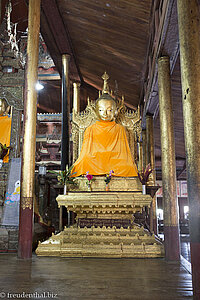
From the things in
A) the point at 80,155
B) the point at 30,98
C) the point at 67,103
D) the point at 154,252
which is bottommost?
the point at 154,252

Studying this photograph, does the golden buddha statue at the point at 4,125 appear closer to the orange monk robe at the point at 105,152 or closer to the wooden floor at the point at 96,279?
the orange monk robe at the point at 105,152

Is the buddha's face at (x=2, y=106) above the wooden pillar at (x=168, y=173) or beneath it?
above

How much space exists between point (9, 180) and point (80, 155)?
6.43 feet

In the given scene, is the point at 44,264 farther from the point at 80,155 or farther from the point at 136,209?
the point at 80,155

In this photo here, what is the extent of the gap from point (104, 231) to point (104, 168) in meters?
1.70

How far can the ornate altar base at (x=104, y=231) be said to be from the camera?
568cm

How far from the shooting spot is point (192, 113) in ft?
10.8

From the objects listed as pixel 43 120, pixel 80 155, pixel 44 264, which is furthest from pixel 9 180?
pixel 43 120

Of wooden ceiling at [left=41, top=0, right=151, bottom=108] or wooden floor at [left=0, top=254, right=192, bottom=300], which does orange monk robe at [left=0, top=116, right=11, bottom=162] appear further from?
wooden floor at [left=0, top=254, right=192, bottom=300]

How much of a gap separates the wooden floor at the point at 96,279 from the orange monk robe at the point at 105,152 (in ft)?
8.26

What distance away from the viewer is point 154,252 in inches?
220

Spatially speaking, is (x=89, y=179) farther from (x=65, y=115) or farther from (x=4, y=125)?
(x=4, y=125)

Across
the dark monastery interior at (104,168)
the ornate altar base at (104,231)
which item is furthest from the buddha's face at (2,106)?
the ornate altar base at (104,231)

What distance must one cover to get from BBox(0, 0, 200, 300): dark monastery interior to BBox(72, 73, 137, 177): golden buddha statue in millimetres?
28
